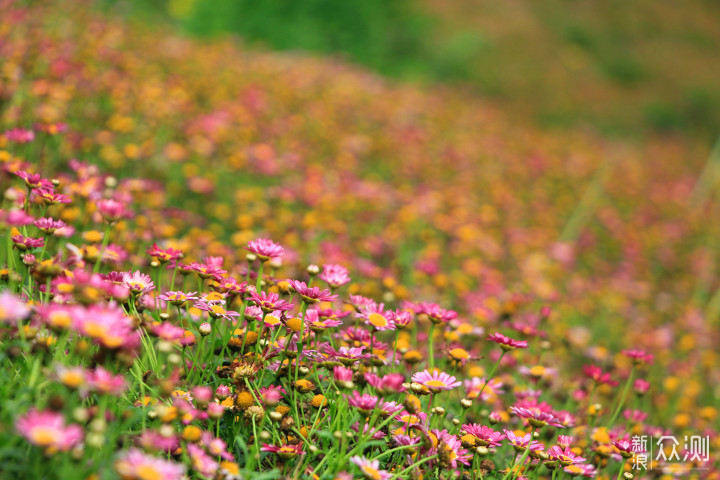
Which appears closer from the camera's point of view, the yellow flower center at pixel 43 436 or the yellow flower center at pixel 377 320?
the yellow flower center at pixel 43 436

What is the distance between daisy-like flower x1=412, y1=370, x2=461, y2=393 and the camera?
4.86ft

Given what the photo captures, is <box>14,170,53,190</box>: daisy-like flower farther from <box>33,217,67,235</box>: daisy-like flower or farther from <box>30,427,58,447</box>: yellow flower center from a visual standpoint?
<box>30,427,58,447</box>: yellow flower center

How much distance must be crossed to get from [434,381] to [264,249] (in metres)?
0.61

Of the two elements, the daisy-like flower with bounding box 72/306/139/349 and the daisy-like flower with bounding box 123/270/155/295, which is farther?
the daisy-like flower with bounding box 123/270/155/295

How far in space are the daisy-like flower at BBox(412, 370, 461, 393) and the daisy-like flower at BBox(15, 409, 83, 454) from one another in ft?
2.85

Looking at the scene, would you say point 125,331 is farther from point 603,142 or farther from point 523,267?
Answer: point 603,142

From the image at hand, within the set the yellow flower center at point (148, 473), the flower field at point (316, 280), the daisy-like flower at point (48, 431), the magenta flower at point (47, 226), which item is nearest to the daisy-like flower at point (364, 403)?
the flower field at point (316, 280)

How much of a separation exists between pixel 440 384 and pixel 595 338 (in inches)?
129

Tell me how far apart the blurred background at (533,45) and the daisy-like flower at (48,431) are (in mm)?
7986

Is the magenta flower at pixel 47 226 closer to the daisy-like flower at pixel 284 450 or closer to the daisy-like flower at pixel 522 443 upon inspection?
the daisy-like flower at pixel 284 450

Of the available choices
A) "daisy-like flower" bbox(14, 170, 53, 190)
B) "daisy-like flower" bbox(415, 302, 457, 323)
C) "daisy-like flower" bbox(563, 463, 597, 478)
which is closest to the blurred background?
"daisy-like flower" bbox(14, 170, 53, 190)

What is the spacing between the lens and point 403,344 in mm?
1933

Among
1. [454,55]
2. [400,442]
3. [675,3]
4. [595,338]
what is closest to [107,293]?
[400,442]

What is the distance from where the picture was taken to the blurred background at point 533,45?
34.9ft
